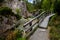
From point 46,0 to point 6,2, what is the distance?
2603 cm

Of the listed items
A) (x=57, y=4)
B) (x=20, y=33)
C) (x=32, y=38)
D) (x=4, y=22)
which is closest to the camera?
(x=20, y=33)

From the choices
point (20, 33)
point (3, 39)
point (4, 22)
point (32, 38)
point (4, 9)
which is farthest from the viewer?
point (4, 9)

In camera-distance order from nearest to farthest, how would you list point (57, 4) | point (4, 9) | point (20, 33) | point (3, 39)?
point (20, 33), point (3, 39), point (4, 9), point (57, 4)

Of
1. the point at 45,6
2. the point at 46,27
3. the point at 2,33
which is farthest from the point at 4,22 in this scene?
the point at 45,6

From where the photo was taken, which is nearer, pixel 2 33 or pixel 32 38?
pixel 32 38

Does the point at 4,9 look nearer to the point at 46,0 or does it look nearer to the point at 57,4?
the point at 57,4

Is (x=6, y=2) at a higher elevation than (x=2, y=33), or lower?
higher

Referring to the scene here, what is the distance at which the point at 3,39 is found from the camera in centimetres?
934

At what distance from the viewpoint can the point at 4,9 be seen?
11.8m

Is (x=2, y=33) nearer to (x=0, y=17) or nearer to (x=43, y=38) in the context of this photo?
(x=0, y=17)

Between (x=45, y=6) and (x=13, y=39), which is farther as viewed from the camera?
(x=45, y=6)

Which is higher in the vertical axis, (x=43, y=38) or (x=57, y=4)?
(x=57, y=4)

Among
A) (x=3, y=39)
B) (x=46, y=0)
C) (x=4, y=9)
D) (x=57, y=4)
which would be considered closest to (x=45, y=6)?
(x=46, y=0)

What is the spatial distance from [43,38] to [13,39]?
5.68ft
